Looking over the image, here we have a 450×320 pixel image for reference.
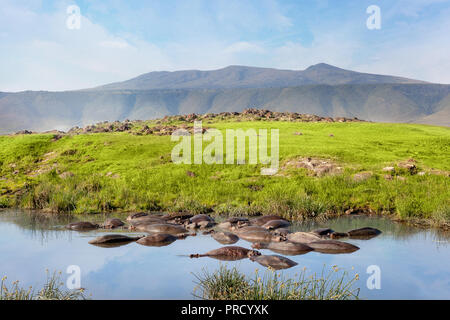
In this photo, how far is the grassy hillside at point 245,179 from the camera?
19.7m

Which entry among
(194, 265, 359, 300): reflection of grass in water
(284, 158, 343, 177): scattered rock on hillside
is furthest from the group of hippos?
(284, 158, 343, 177): scattered rock on hillside

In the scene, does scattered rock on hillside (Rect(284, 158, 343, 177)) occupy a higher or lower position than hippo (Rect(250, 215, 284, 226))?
higher

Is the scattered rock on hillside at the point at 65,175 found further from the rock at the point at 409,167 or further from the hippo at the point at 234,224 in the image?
the rock at the point at 409,167

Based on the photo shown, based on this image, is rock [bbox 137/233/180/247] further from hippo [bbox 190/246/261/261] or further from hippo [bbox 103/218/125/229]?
hippo [bbox 103/218/125/229]

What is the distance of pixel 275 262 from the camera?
11234 millimetres

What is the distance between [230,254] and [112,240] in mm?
4310

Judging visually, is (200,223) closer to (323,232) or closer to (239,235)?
(239,235)

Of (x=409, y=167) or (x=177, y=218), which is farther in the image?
(x=409, y=167)

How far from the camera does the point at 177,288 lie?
385 inches

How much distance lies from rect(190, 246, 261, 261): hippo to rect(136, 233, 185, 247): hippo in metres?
1.96

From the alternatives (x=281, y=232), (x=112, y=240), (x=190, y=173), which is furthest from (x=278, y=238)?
(x=190, y=173)

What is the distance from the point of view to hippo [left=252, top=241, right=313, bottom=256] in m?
12.6
